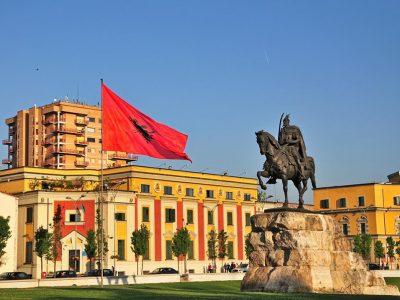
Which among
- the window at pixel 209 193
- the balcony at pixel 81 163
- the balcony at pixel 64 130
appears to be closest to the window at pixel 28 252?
the window at pixel 209 193

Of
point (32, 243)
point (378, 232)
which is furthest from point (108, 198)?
point (378, 232)

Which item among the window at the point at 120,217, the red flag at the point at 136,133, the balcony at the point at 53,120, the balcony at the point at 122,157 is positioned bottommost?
the window at the point at 120,217

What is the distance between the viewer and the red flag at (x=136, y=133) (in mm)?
36344

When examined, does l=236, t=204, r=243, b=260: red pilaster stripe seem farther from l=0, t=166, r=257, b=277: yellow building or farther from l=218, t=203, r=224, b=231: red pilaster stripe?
l=218, t=203, r=224, b=231: red pilaster stripe

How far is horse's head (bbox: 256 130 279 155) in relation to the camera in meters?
36.3

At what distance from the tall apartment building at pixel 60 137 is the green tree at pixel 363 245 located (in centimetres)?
5651

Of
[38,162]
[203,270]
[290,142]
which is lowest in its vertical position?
[203,270]

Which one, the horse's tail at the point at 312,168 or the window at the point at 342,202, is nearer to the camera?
the horse's tail at the point at 312,168

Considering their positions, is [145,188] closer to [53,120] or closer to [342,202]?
[342,202]

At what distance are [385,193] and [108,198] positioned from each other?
49.1 m

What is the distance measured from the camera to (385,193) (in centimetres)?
11712

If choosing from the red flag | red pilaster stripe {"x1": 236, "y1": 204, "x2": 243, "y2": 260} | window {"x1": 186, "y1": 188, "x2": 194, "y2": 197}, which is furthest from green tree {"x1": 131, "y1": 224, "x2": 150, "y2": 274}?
the red flag

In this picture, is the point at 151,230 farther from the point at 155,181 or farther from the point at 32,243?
the point at 32,243

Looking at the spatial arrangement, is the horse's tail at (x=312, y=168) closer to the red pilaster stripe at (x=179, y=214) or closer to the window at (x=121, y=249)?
the window at (x=121, y=249)
